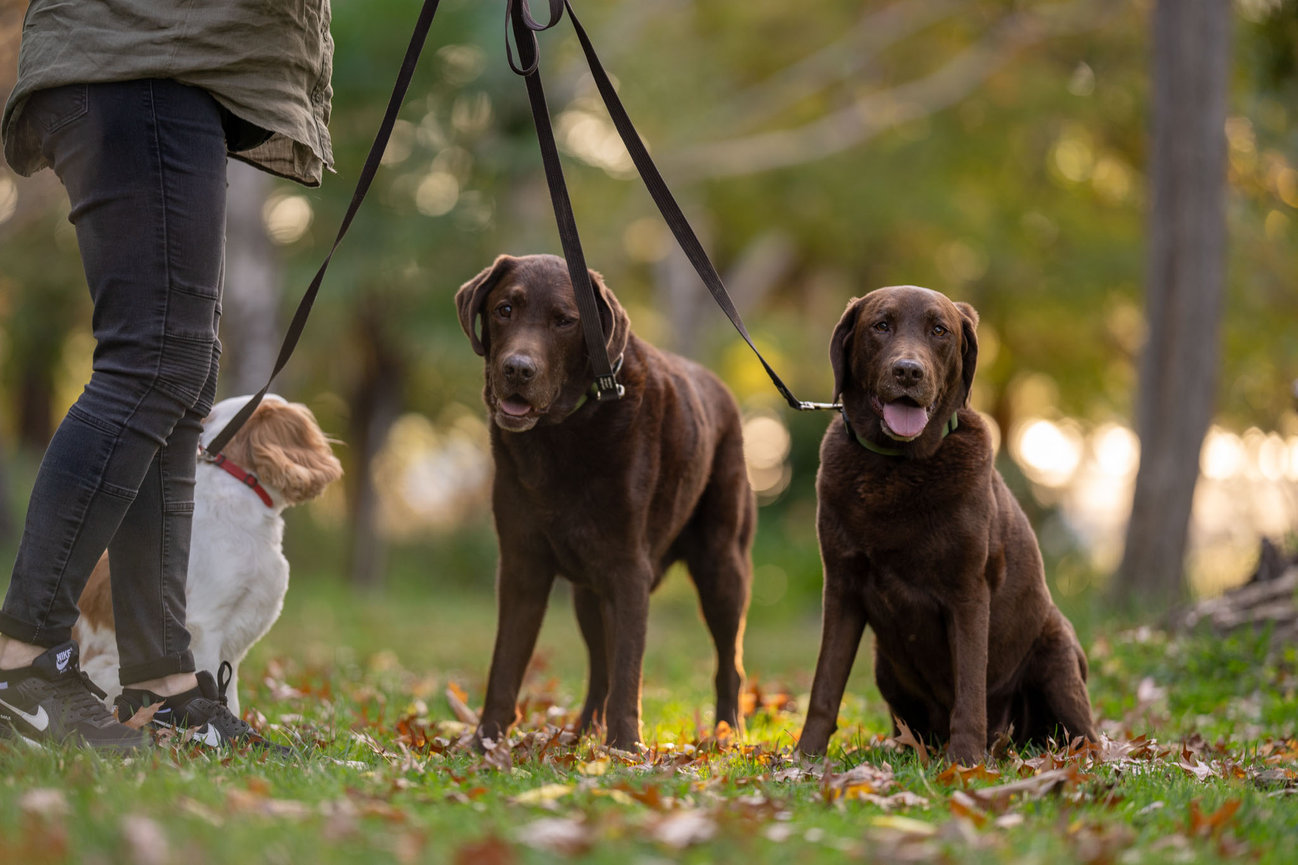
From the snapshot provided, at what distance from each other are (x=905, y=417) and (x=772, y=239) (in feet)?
70.3

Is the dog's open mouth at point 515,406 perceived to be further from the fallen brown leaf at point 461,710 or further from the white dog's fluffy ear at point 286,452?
the fallen brown leaf at point 461,710

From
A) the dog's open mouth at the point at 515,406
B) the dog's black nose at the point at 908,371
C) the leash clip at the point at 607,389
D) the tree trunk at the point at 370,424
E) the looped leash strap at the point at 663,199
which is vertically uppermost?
the looped leash strap at the point at 663,199

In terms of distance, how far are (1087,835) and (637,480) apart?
2.05 meters

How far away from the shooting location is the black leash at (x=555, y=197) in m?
4.15

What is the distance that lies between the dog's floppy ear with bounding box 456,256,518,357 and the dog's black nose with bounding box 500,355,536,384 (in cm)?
34

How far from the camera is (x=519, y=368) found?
4.16 m

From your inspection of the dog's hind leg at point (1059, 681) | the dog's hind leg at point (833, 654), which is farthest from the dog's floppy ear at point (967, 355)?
the dog's hind leg at point (1059, 681)

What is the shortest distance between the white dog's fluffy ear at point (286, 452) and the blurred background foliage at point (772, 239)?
29.2ft

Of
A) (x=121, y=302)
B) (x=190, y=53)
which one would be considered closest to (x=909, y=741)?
(x=121, y=302)

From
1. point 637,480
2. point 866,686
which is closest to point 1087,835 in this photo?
point 637,480

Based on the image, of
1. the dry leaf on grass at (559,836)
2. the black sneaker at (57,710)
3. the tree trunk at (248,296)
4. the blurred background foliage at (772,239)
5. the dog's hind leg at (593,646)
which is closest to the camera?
the dry leaf on grass at (559,836)

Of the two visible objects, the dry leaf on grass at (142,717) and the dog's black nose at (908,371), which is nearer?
the dry leaf on grass at (142,717)

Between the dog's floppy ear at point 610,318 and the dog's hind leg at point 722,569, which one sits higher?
the dog's floppy ear at point 610,318

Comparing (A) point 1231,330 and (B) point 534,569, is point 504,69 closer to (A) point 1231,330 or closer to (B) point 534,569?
(A) point 1231,330
